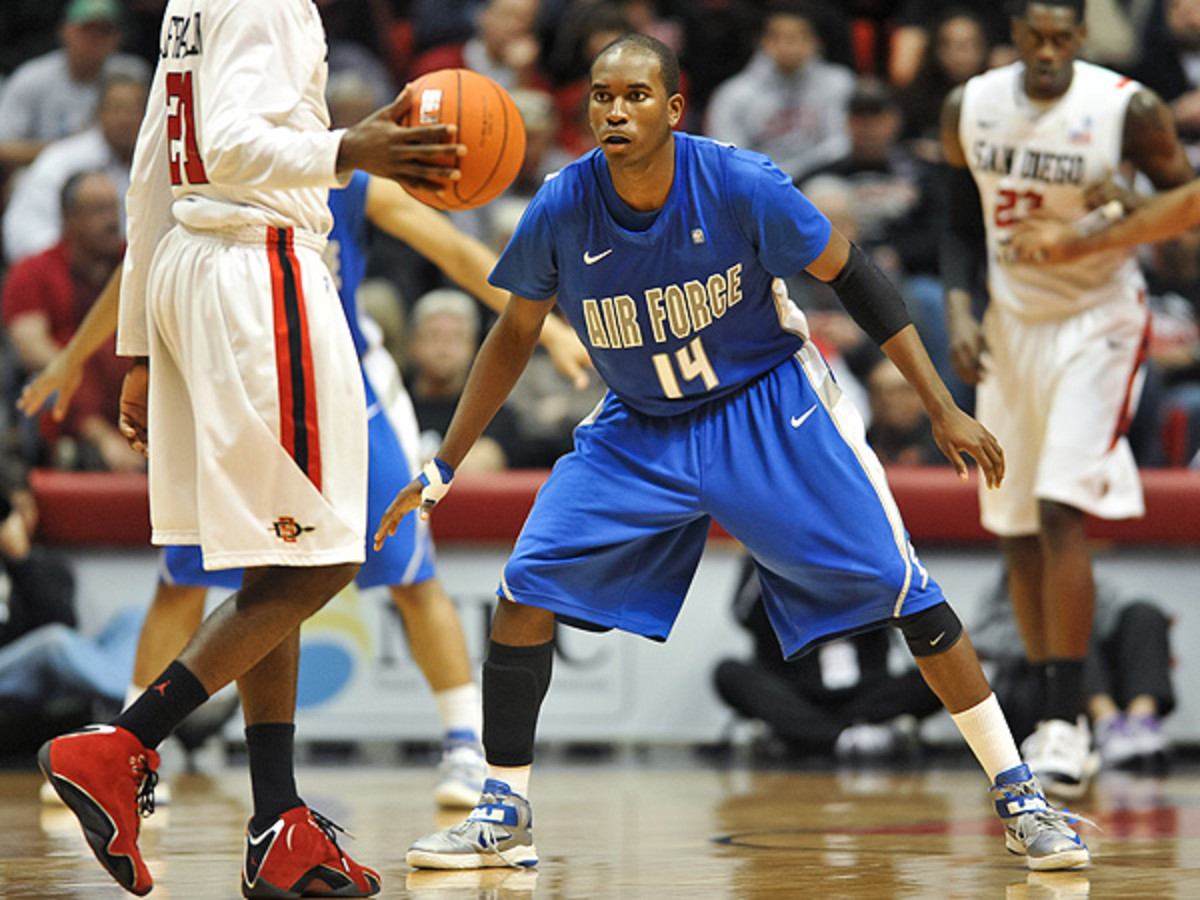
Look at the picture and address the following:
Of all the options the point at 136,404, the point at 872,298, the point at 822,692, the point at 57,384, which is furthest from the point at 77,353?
the point at 822,692

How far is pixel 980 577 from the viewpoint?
293 inches

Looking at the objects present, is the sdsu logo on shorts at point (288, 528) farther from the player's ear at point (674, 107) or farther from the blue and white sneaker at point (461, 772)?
the blue and white sneaker at point (461, 772)

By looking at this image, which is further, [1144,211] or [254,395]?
[1144,211]

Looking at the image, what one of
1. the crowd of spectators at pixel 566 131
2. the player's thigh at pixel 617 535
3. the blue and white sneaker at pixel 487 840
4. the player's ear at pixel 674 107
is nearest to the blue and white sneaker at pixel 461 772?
the blue and white sneaker at pixel 487 840

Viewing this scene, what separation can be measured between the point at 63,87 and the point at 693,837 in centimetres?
767

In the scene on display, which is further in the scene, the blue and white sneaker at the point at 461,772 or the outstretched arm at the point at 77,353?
the blue and white sneaker at the point at 461,772

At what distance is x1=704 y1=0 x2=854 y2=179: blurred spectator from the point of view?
10.6 meters

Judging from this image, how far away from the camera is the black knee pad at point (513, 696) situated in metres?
4.27

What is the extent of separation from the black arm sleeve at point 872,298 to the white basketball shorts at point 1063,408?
6.46 ft

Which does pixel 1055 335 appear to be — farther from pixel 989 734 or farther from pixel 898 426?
pixel 989 734

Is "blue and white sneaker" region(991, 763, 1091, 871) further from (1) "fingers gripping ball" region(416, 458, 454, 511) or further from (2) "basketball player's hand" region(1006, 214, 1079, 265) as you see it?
(2) "basketball player's hand" region(1006, 214, 1079, 265)

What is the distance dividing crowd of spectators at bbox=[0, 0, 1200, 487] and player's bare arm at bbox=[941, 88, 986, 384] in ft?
5.84

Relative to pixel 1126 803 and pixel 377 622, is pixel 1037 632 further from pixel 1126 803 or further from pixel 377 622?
pixel 377 622

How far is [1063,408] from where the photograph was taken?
6059 mm
